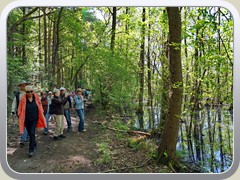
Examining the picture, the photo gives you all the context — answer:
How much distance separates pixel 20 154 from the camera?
9.09 feet

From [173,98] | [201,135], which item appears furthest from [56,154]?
[201,135]

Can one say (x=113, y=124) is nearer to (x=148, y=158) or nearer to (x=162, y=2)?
(x=148, y=158)

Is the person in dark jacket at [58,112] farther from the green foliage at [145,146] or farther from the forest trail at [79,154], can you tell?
the green foliage at [145,146]

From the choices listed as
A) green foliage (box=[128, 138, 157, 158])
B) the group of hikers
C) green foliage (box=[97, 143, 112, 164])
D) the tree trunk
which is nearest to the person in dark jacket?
the group of hikers

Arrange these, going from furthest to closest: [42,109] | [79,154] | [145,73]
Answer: [145,73] → [42,109] → [79,154]

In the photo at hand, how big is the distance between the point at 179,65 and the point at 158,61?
600mm

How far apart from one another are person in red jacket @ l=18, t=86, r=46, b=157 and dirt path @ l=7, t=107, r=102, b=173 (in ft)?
0.31

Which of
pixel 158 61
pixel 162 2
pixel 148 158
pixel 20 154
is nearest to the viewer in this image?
pixel 162 2

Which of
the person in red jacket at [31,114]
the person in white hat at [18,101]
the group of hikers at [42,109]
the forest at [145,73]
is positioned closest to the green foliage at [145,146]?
the forest at [145,73]

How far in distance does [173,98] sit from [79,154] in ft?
5.87

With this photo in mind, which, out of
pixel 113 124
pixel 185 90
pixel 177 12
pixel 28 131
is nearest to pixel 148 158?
pixel 113 124

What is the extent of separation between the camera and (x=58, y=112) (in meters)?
3.40

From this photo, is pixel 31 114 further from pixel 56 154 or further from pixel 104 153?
pixel 104 153

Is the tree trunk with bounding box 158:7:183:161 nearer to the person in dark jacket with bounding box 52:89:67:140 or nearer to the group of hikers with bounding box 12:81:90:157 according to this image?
the group of hikers with bounding box 12:81:90:157
